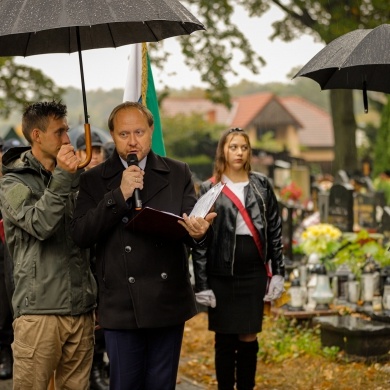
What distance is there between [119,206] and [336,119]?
23.6 metres

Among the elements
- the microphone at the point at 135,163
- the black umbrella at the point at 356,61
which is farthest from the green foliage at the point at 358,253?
the microphone at the point at 135,163

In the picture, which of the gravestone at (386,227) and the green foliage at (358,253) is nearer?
the green foliage at (358,253)

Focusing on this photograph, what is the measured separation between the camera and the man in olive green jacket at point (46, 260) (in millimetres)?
4402

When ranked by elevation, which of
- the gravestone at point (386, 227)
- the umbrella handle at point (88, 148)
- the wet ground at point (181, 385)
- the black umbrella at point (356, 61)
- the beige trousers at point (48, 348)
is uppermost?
the black umbrella at point (356, 61)

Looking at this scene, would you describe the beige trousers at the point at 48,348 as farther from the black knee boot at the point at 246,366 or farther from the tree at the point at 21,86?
the tree at the point at 21,86

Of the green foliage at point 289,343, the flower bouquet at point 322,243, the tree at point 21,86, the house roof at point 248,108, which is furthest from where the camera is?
the house roof at point 248,108

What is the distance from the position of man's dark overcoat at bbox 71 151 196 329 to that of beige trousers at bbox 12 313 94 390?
18cm

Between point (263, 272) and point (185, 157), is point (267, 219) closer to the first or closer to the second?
point (263, 272)

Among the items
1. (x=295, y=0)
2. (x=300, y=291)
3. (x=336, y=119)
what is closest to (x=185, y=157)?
(x=336, y=119)

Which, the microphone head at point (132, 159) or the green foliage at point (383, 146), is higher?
the green foliage at point (383, 146)

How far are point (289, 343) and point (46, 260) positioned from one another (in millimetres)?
3960

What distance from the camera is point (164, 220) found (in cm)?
432

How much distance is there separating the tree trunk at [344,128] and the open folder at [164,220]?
22708 mm

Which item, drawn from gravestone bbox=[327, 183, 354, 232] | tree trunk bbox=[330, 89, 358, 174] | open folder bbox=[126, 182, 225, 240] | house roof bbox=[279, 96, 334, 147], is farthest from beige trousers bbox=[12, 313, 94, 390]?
house roof bbox=[279, 96, 334, 147]
